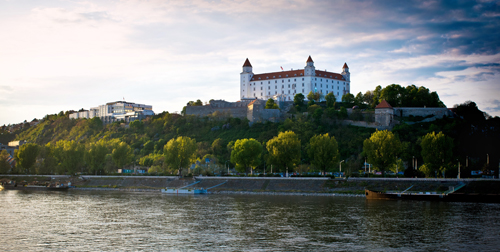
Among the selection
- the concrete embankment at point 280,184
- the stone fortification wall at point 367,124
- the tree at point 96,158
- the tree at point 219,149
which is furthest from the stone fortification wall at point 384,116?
the tree at point 96,158

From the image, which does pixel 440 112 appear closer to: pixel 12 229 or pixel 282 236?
pixel 282 236

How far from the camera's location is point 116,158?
276ft

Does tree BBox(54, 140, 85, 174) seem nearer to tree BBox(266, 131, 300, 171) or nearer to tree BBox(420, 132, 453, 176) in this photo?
tree BBox(266, 131, 300, 171)

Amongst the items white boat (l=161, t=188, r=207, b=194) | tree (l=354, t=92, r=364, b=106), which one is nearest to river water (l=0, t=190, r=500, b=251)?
white boat (l=161, t=188, r=207, b=194)

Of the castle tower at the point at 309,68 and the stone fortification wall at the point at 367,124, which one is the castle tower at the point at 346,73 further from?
the stone fortification wall at the point at 367,124

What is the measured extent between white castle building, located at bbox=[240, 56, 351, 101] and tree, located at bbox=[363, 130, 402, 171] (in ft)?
194

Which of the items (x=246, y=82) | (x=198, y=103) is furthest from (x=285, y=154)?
(x=246, y=82)

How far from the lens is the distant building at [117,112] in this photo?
13650 cm

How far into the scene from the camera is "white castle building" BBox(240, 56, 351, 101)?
12581 centimetres

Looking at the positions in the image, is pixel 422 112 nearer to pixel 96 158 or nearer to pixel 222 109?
pixel 222 109

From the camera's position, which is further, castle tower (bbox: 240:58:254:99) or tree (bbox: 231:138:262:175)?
castle tower (bbox: 240:58:254:99)

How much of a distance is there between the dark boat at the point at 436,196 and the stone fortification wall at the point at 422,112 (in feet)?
162

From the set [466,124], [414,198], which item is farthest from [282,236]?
[466,124]

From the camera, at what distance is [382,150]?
65.1 meters
